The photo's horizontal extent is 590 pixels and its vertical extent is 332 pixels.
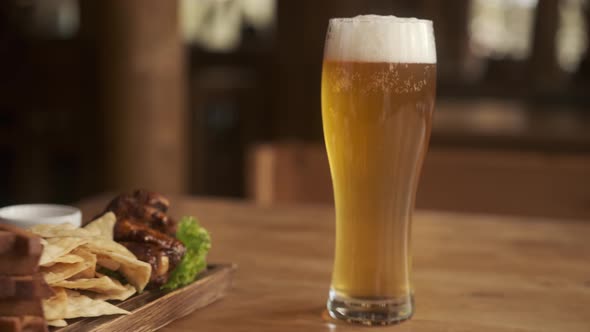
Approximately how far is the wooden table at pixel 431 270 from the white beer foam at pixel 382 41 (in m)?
0.36

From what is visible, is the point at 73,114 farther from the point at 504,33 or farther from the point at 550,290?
the point at 550,290

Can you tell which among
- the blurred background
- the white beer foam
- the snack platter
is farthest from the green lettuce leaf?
the blurred background

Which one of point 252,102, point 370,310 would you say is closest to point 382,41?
point 370,310

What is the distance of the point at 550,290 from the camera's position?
1281 mm

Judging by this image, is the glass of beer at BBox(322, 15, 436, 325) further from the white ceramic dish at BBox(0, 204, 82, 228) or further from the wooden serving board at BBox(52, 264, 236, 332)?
the white ceramic dish at BBox(0, 204, 82, 228)

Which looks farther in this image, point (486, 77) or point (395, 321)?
point (486, 77)

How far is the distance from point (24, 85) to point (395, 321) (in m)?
5.90

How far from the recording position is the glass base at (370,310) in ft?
3.51

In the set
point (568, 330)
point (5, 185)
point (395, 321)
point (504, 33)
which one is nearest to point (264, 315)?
point (395, 321)

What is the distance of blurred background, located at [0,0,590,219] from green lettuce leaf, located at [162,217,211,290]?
48.1 inches

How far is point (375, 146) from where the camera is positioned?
1.05 metres

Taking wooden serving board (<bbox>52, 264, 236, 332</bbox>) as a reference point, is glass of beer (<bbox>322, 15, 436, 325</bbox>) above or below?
above

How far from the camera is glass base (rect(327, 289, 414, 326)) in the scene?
1068mm

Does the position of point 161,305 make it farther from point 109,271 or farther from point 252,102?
point 252,102
